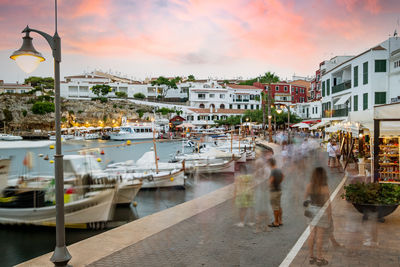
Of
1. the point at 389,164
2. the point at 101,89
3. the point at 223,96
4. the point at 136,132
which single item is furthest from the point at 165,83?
the point at 389,164

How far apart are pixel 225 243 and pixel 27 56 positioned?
595 centimetres

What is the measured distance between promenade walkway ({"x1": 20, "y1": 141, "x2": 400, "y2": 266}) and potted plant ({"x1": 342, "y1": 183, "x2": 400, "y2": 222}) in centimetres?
35

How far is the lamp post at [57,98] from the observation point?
600 centimetres

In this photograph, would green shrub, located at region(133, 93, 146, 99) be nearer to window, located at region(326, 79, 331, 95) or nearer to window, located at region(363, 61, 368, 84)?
window, located at region(326, 79, 331, 95)

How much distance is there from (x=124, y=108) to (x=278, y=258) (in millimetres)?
97279

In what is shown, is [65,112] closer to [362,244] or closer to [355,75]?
[355,75]

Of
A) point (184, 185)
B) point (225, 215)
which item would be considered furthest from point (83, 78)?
point (225, 215)

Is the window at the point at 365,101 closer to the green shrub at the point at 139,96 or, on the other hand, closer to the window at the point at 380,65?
the window at the point at 380,65

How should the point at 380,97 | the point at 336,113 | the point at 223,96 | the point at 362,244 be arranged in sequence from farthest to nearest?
the point at 223,96, the point at 336,113, the point at 380,97, the point at 362,244

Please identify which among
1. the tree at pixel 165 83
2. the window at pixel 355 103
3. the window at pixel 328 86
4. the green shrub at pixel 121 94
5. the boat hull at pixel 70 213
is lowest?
the boat hull at pixel 70 213

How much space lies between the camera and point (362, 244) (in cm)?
702

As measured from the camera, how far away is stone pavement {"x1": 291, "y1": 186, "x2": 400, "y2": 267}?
623 centimetres

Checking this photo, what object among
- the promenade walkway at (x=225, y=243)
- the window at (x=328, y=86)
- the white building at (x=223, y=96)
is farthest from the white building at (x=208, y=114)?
the promenade walkway at (x=225, y=243)

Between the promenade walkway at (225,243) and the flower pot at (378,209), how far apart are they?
0.26 m
